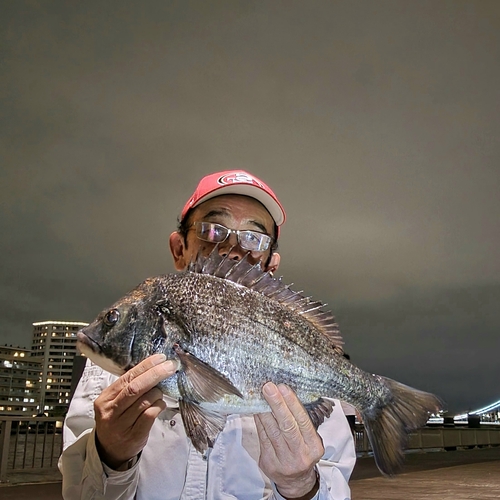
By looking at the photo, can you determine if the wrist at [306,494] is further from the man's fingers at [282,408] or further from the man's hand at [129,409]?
the man's hand at [129,409]

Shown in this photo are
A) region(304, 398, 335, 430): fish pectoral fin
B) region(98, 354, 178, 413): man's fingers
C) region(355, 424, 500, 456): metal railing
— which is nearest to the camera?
region(98, 354, 178, 413): man's fingers

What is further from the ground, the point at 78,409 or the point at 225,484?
the point at 78,409

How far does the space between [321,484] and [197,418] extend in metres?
1.01

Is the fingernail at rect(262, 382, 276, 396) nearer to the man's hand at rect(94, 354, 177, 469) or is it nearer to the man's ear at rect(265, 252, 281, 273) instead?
the man's hand at rect(94, 354, 177, 469)

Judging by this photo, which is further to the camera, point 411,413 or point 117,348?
point 411,413

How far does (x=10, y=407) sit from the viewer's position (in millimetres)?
177250

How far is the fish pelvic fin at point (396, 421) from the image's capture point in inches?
91.1

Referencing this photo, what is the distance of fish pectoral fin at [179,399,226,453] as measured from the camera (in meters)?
2.10

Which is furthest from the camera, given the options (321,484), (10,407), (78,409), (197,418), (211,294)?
(10,407)

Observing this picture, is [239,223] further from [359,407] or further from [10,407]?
[10,407]

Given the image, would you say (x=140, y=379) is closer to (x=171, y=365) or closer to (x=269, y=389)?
(x=171, y=365)

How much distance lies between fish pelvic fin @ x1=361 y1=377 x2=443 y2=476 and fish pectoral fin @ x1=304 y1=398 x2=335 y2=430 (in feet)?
0.59

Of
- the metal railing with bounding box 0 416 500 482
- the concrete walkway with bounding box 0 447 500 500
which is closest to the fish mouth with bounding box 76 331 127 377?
the concrete walkway with bounding box 0 447 500 500

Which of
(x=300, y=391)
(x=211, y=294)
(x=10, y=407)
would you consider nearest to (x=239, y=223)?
(x=211, y=294)
